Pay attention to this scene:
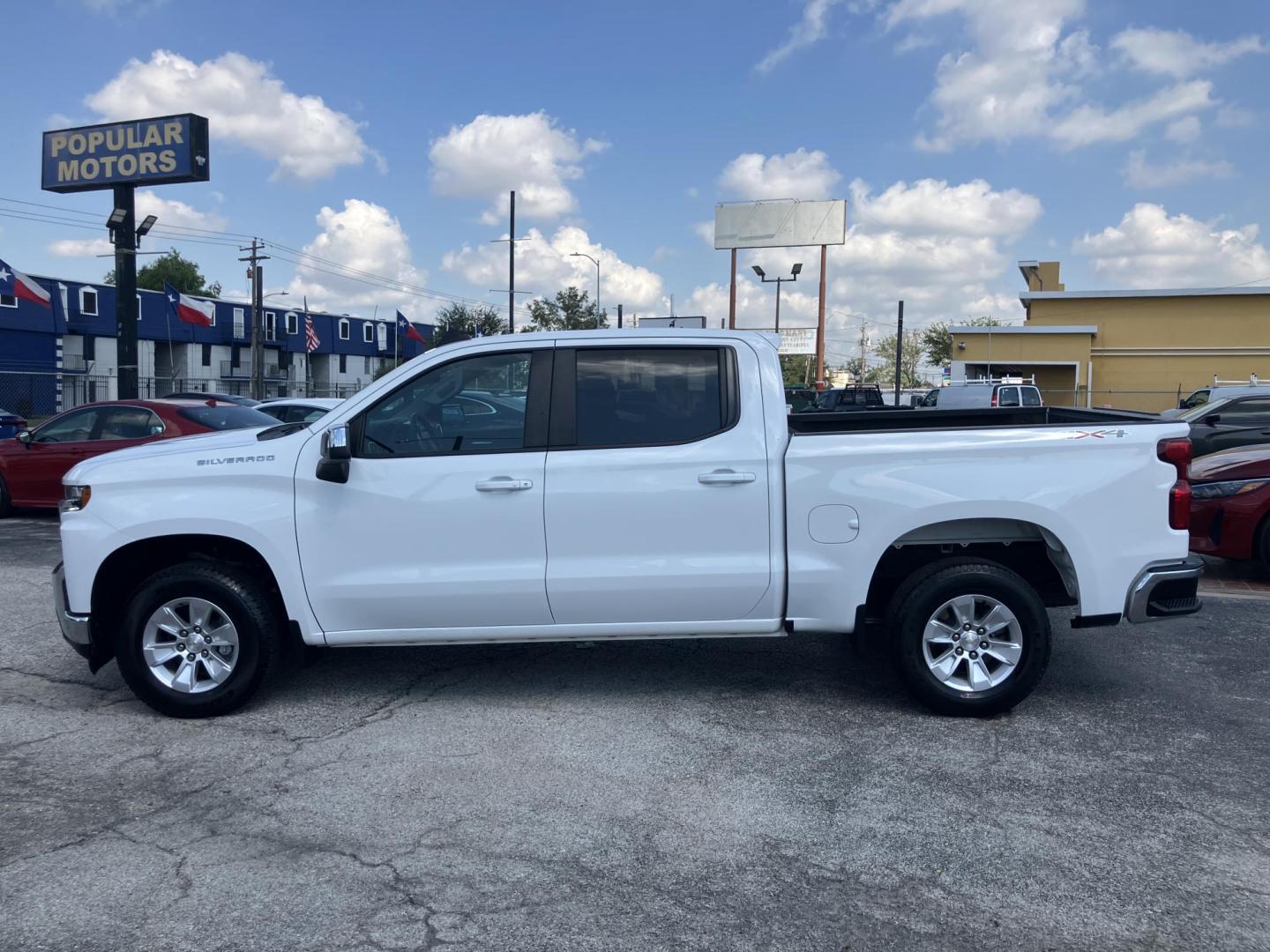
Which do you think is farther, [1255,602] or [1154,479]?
[1255,602]

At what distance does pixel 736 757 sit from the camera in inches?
191

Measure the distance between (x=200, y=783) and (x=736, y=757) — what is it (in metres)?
2.38

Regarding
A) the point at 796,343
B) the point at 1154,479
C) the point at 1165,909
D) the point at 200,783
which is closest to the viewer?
the point at 1165,909

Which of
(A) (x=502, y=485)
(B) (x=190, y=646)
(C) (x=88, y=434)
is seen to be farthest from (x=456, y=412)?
(C) (x=88, y=434)

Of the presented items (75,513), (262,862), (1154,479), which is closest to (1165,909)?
(1154,479)

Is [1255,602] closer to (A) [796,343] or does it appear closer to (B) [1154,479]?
(B) [1154,479]

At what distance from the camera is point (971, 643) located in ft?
17.4

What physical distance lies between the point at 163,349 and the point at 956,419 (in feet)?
194

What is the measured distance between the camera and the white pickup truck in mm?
5188

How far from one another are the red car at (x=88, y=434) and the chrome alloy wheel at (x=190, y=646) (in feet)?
22.9

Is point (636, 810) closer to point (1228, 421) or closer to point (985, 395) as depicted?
point (1228, 421)

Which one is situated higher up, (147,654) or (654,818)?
(147,654)

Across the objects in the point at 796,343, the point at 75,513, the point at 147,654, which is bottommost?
the point at 147,654

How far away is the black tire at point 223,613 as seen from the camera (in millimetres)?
5262
